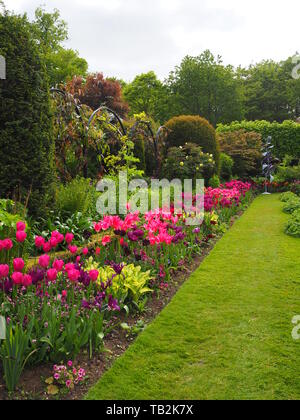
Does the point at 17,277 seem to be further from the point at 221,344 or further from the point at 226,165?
the point at 226,165

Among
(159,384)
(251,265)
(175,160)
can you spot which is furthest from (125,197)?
(175,160)

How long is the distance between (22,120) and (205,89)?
30.4 m

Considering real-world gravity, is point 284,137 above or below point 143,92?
below

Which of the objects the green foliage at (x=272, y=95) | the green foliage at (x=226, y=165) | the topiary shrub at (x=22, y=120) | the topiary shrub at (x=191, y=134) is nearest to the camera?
the topiary shrub at (x=22, y=120)

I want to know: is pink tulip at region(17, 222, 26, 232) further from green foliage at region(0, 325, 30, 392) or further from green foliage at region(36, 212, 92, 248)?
green foliage at region(36, 212, 92, 248)

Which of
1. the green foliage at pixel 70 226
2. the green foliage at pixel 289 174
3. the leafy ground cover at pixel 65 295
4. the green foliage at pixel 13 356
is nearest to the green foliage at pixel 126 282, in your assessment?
the leafy ground cover at pixel 65 295

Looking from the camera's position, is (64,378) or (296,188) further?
(296,188)

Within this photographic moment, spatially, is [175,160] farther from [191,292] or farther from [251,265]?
[191,292]

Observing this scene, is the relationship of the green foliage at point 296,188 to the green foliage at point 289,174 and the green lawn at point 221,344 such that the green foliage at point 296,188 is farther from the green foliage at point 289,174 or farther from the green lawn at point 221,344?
the green lawn at point 221,344

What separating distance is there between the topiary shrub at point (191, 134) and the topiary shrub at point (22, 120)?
9525mm

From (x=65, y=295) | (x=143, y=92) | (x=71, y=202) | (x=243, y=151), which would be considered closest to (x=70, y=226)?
(x=71, y=202)

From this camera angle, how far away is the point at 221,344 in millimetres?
3375

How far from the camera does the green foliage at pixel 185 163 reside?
12641 millimetres
